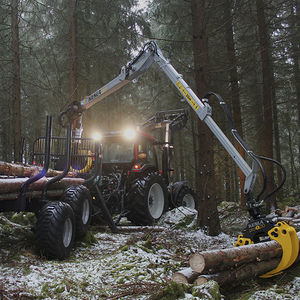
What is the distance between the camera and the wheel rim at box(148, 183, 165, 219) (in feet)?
28.3

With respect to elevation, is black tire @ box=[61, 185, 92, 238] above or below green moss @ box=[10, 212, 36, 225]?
above

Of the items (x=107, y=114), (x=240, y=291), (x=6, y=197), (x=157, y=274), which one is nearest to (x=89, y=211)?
(x=6, y=197)

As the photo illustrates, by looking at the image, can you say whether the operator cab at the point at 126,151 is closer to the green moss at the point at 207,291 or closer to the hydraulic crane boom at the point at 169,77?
the hydraulic crane boom at the point at 169,77

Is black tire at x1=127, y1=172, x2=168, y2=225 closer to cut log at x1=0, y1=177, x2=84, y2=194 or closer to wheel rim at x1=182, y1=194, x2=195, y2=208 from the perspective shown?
cut log at x1=0, y1=177, x2=84, y2=194

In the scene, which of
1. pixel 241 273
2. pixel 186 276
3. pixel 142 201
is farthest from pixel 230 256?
pixel 142 201

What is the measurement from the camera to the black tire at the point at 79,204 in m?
5.55

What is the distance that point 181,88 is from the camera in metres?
6.16

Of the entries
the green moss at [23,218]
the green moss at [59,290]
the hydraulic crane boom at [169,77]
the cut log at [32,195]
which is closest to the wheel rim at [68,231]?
the cut log at [32,195]

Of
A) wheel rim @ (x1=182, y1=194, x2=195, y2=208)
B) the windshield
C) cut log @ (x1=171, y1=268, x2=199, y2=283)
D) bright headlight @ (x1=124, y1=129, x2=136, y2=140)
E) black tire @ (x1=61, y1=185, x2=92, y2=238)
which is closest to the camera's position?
cut log @ (x1=171, y1=268, x2=199, y2=283)

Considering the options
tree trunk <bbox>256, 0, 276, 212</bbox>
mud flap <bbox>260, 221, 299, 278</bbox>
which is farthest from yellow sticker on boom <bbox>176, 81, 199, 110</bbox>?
tree trunk <bbox>256, 0, 276, 212</bbox>

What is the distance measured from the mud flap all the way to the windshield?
17.2 ft

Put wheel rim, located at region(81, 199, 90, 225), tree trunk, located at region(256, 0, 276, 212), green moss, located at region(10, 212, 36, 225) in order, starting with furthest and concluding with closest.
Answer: tree trunk, located at region(256, 0, 276, 212) < green moss, located at region(10, 212, 36, 225) < wheel rim, located at region(81, 199, 90, 225)

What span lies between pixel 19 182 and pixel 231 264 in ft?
10.4

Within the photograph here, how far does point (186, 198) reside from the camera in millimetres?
10586
